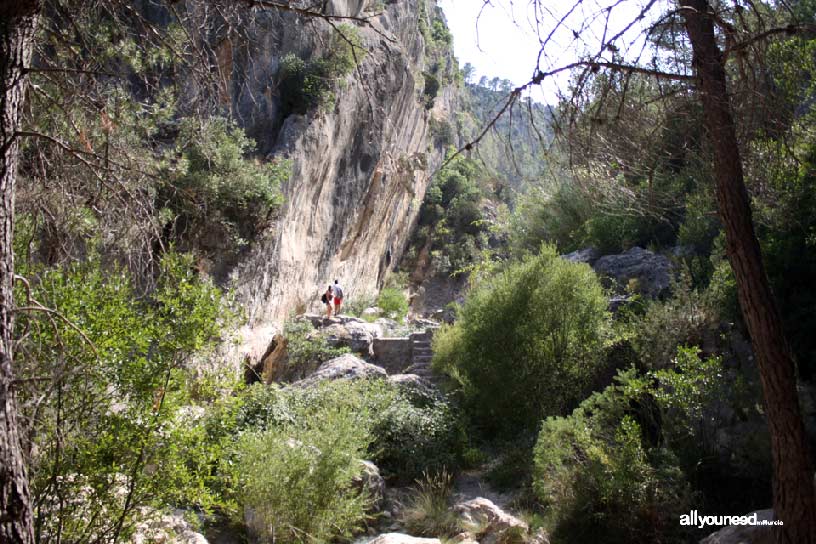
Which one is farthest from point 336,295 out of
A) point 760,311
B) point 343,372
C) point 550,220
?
point 760,311

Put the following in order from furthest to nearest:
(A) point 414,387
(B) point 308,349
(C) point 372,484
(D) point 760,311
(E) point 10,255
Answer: (B) point 308,349, (A) point 414,387, (C) point 372,484, (D) point 760,311, (E) point 10,255

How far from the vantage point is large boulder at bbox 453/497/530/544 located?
276 inches

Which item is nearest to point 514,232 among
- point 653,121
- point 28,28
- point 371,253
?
point 371,253

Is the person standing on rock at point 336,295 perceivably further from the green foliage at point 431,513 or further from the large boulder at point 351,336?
the green foliage at point 431,513

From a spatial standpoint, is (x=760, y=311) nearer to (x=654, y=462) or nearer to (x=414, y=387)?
(x=654, y=462)

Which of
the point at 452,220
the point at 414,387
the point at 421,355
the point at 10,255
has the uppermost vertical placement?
the point at 452,220

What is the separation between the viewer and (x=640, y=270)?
45.1ft

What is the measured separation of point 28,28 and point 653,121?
4059 mm

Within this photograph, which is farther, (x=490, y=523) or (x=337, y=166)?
(x=337, y=166)

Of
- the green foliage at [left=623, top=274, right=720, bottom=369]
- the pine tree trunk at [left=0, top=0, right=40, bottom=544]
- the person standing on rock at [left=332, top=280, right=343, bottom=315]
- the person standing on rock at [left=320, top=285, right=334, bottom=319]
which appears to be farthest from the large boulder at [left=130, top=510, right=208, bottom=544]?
the person standing on rock at [left=332, top=280, right=343, bottom=315]

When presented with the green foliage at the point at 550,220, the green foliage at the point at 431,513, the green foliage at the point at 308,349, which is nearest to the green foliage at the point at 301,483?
the green foliage at the point at 431,513

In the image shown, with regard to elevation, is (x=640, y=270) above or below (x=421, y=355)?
above

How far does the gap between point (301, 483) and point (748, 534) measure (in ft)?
14.2

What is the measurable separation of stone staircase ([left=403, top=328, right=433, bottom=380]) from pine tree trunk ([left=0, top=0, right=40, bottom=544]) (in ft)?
42.5
